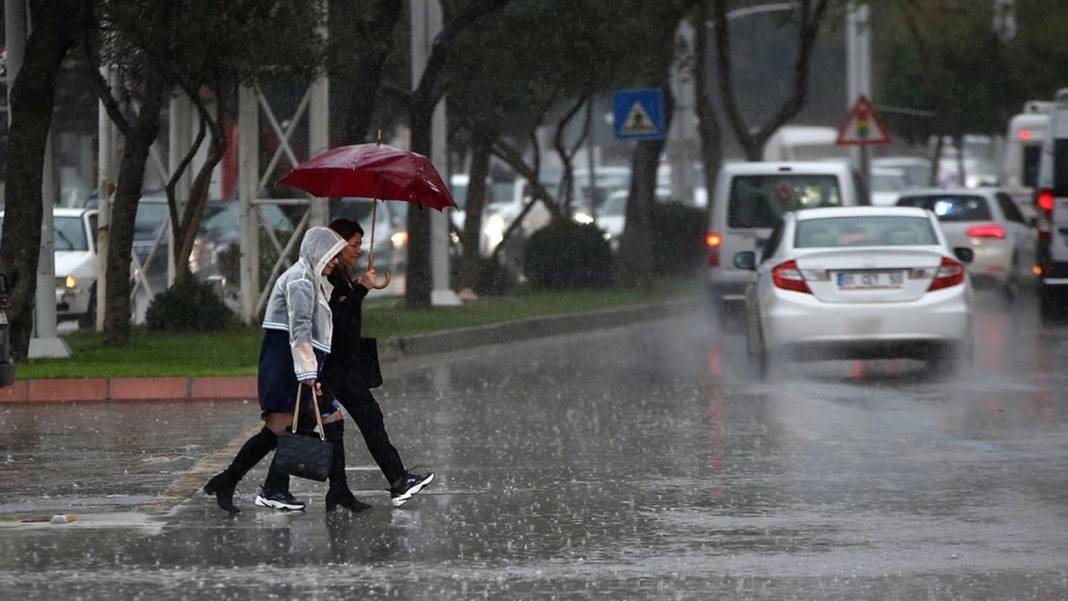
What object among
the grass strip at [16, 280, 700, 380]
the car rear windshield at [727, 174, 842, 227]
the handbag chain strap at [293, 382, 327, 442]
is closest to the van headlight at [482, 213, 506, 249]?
the grass strip at [16, 280, 700, 380]

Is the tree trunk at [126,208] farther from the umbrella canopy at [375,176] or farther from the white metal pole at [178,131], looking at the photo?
the umbrella canopy at [375,176]

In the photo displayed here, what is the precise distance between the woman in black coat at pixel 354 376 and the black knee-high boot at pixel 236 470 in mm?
335

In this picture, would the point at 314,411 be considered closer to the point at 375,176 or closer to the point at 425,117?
the point at 375,176

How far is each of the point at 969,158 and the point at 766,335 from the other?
200 feet

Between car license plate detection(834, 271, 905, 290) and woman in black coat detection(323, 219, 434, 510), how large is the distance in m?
7.28

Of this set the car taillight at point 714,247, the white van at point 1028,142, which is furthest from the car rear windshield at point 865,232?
the white van at point 1028,142

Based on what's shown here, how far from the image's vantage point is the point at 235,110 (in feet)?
77.0

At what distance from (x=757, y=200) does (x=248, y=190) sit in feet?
17.7

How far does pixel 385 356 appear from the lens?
62.0ft

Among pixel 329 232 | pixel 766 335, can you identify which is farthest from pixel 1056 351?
pixel 329 232

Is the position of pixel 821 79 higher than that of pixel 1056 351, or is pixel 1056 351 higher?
pixel 821 79

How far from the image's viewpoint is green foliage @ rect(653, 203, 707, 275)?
110 ft

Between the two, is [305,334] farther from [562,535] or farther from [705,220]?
[705,220]

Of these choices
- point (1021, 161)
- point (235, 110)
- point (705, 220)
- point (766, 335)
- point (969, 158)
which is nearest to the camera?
point (766, 335)
